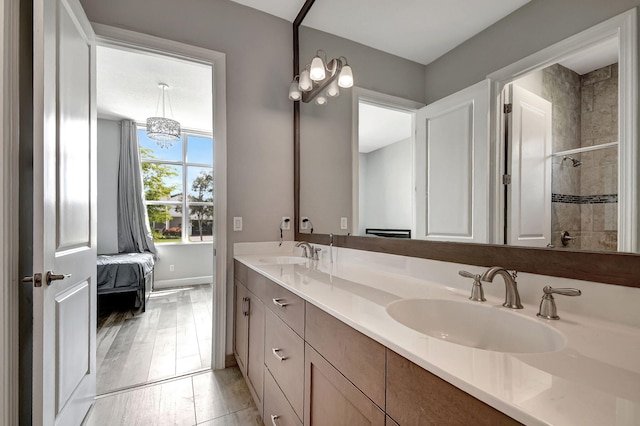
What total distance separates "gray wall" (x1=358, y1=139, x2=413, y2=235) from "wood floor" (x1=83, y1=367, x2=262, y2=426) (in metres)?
1.23

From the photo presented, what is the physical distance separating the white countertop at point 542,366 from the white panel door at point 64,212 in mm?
1074

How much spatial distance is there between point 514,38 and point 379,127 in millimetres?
678

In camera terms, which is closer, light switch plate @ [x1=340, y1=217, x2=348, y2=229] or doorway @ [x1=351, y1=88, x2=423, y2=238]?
doorway @ [x1=351, y1=88, x2=423, y2=238]

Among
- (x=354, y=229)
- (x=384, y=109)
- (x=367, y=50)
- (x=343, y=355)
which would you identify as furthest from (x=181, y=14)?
(x=343, y=355)

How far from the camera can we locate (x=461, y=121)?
107 centimetres

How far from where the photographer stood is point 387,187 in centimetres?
141

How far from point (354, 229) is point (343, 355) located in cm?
98

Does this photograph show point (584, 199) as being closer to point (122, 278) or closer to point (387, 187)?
point (387, 187)

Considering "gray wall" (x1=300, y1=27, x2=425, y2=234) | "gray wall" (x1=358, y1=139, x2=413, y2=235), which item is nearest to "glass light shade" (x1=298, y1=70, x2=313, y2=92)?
"gray wall" (x1=300, y1=27, x2=425, y2=234)

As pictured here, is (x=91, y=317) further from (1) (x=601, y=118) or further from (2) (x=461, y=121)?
(1) (x=601, y=118)

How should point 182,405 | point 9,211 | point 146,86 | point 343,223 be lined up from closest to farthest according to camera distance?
1. point 9,211
2. point 182,405
3. point 343,223
4. point 146,86

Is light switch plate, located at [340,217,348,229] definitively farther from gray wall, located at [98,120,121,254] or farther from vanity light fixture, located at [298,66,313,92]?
gray wall, located at [98,120,121,254]

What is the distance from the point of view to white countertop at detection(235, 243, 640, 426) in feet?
1.22

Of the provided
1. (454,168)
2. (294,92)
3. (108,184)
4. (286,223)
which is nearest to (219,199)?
(286,223)
